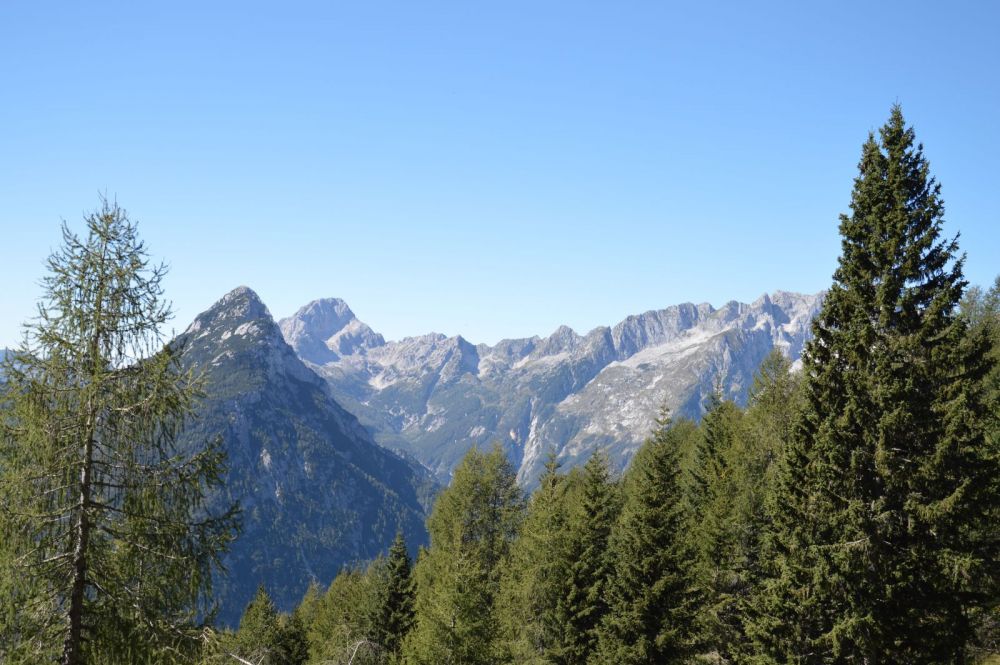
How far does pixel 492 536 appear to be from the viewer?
4528 centimetres

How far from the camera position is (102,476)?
1084 cm

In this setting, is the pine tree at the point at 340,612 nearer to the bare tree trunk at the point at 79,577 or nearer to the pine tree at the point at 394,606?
the pine tree at the point at 394,606

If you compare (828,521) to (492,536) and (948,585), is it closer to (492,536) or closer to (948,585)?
(948,585)

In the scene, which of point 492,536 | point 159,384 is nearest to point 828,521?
point 159,384

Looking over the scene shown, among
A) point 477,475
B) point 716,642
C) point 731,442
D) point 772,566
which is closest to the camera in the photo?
point 772,566

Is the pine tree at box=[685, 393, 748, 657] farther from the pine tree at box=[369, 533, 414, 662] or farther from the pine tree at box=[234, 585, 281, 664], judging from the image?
the pine tree at box=[234, 585, 281, 664]

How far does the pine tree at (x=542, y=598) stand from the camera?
1231 inches

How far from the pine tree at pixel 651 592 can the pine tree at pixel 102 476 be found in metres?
20.0

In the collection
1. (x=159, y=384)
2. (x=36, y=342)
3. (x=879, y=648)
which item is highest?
(x=36, y=342)

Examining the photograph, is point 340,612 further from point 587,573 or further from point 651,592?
point 651,592

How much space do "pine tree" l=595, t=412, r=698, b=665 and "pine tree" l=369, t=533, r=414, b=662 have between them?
1980 centimetres

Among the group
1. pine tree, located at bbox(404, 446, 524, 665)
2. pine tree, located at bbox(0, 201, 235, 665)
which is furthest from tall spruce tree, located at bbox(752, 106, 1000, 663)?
pine tree, located at bbox(0, 201, 235, 665)

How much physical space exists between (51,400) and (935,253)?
76.5 feet

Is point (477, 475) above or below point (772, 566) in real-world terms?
above
